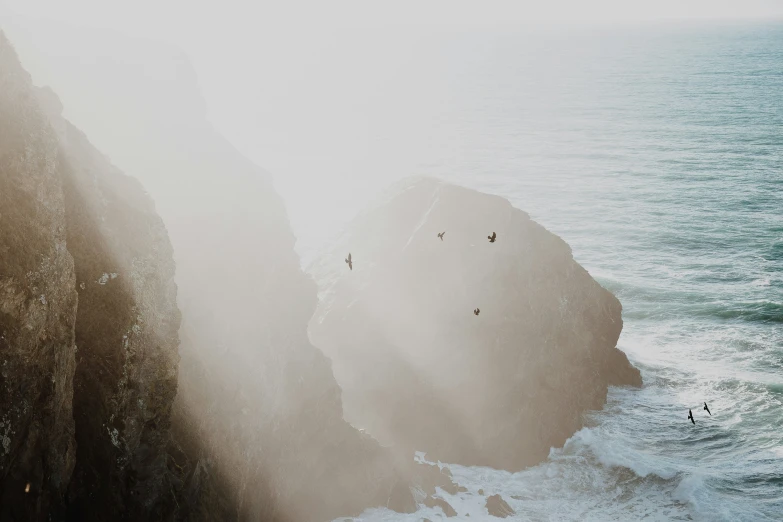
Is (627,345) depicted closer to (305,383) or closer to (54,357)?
(305,383)

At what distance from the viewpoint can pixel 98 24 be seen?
Answer: 3669 cm

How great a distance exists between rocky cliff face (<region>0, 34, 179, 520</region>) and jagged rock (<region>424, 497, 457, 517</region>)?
691 inches

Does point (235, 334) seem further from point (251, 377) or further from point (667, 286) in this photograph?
point (667, 286)

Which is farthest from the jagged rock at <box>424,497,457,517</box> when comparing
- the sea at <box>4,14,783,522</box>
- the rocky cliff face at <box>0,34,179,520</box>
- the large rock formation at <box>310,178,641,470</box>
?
the rocky cliff face at <box>0,34,179,520</box>

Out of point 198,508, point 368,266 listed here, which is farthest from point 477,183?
point 198,508

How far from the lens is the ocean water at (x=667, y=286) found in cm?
3822

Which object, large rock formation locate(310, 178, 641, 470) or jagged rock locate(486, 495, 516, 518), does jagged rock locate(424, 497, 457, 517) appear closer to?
jagged rock locate(486, 495, 516, 518)

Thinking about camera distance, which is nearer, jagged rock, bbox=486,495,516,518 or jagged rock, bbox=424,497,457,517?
jagged rock, bbox=424,497,457,517

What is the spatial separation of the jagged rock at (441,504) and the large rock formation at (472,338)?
5112mm

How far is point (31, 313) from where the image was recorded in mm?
16359

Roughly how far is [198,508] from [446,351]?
22.8 metres

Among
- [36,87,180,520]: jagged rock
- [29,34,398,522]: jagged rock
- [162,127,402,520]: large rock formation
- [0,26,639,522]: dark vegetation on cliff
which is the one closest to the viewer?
[0,26,639,522]: dark vegetation on cliff

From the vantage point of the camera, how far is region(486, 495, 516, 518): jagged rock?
3516 centimetres

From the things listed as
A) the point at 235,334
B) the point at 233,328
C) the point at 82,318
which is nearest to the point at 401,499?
the point at 235,334
